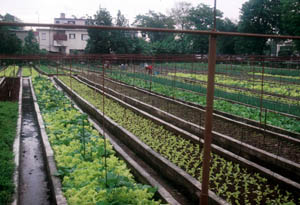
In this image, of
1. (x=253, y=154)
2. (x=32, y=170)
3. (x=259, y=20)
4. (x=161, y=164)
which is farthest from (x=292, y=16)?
(x=32, y=170)

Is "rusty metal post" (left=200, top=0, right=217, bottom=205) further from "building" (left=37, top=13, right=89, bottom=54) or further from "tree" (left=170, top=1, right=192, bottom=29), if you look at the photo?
"tree" (left=170, top=1, right=192, bottom=29)

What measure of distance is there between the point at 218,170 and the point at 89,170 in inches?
109

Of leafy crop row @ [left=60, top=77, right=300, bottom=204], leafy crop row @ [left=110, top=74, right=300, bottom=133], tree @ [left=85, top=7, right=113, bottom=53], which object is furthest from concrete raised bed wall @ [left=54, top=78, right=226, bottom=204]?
tree @ [left=85, top=7, right=113, bottom=53]

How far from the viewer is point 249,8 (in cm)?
3950

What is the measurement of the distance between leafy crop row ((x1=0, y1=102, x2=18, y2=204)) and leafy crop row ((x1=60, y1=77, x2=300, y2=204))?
339cm

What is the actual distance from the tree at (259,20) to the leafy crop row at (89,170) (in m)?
33.8

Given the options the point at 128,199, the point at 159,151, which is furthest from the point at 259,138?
the point at 128,199

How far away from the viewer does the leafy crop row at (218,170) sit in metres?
5.38

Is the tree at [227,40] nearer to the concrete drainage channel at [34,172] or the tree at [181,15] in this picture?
the tree at [181,15]

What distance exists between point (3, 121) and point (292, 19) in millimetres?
30444

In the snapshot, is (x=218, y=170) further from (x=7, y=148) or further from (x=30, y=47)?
(x=30, y=47)

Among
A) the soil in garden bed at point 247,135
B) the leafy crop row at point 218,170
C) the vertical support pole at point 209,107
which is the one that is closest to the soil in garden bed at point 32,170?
the leafy crop row at point 218,170

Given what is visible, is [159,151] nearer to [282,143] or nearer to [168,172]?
[168,172]

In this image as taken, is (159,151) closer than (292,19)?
Yes
